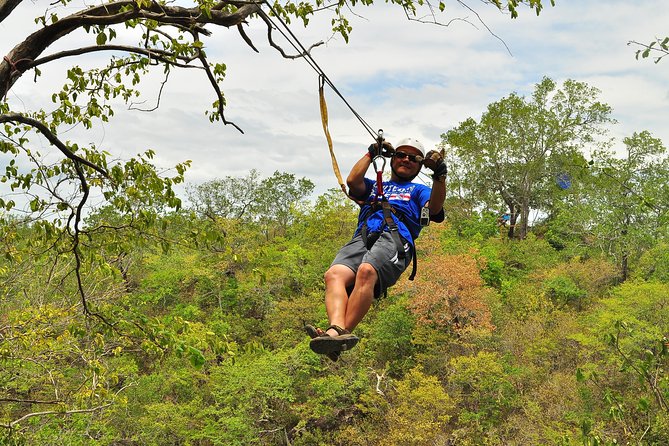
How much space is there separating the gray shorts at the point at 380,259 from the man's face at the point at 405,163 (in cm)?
44

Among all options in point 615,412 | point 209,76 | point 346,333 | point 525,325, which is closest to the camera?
point 346,333

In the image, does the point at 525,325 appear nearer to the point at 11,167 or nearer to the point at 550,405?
the point at 550,405

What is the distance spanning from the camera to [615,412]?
382 cm

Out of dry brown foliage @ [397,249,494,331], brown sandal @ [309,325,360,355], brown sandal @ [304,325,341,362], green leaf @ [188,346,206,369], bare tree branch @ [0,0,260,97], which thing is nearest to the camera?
bare tree branch @ [0,0,260,97]

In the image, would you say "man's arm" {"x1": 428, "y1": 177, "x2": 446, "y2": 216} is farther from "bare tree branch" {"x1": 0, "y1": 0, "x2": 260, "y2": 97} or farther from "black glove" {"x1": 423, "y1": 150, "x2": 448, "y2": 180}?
"bare tree branch" {"x1": 0, "y1": 0, "x2": 260, "y2": 97}

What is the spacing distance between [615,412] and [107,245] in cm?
361

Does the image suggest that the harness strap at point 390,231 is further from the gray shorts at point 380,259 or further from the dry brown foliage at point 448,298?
the dry brown foliage at point 448,298

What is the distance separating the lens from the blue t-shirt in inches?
140

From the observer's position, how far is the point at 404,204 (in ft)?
11.8

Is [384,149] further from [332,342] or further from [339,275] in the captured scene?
[332,342]

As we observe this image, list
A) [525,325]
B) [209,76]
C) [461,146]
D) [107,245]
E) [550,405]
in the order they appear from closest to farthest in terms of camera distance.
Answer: [209,76] < [107,245] < [550,405] < [525,325] < [461,146]

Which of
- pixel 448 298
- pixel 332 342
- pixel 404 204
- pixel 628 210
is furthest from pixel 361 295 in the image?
pixel 628 210

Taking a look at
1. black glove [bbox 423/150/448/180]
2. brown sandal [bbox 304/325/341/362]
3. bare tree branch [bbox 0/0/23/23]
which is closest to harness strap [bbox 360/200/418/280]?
black glove [bbox 423/150/448/180]

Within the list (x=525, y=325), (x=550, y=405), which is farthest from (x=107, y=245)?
(x=525, y=325)
